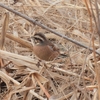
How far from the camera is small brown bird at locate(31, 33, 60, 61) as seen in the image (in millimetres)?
3307

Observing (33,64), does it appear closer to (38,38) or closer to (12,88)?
(12,88)

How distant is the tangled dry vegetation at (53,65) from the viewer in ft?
7.86

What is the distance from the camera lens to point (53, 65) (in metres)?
3.16

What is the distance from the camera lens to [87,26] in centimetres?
381

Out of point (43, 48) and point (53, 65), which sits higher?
point (43, 48)

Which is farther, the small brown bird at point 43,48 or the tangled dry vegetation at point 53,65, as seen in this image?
the small brown bird at point 43,48

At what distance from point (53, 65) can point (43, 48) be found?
0.31m

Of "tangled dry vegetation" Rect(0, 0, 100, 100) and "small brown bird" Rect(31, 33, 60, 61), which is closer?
"tangled dry vegetation" Rect(0, 0, 100, 100)

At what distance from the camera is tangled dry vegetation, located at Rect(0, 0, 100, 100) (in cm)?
239

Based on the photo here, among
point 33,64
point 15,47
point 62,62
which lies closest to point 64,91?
point 33,64

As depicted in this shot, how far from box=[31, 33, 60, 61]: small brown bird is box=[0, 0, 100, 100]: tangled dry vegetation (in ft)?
0.28

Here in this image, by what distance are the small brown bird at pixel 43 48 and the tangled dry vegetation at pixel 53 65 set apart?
0.08 meters

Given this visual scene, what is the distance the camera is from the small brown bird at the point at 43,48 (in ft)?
10.8

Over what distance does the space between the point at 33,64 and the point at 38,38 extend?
557 millimetres
